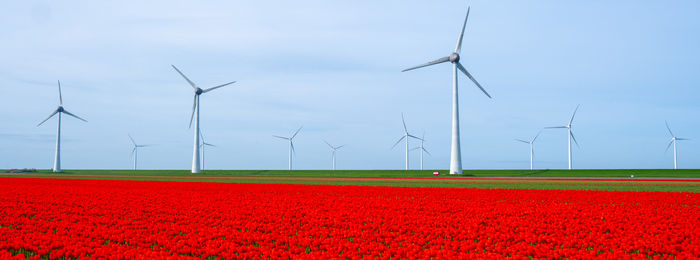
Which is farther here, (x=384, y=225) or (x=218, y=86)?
(x=218, y=86)

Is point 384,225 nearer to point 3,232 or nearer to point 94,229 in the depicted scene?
point 94,229

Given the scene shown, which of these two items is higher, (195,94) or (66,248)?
(195,94)

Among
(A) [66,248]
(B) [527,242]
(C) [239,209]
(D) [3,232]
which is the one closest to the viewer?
(A) [66,248]

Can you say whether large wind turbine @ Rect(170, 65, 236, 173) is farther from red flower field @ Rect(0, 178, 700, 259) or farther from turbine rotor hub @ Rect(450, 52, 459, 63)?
red flower field @ Rect(0, 178, 700, 259)

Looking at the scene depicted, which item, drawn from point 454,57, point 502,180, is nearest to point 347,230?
point 502,180

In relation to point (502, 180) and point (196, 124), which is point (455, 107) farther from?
point (196, 124)

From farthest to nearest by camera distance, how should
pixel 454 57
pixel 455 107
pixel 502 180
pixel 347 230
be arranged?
pixel 454 57 → pixel 455 107 → pixel 502 180 → pixel 347 230

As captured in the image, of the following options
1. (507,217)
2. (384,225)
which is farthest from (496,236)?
(507,217)

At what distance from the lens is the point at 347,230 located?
52.7ft

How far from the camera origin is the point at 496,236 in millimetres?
14734

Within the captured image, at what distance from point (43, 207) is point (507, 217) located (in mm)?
19749

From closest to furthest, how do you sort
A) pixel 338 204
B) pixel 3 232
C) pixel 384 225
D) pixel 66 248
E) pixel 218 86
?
pixel 66 248, pixel 3 232, pixel 384 225, pixel 338 204, pixel 218 86

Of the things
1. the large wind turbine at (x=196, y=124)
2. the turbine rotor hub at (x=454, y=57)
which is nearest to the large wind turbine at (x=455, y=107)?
the turbine rotor hub at (x=454, y=57)

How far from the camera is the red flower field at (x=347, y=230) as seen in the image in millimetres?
12734
